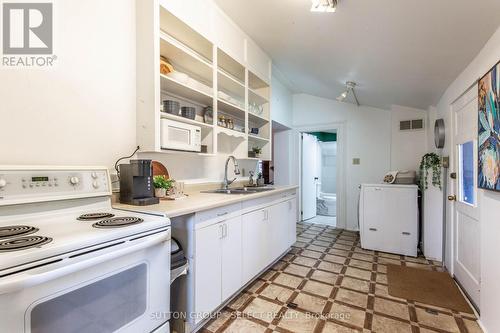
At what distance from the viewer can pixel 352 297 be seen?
2109 millimetres

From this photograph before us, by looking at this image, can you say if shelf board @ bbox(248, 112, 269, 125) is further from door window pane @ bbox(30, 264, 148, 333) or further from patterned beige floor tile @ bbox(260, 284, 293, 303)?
door window pane @ bbox(30, 264, 148, 333)

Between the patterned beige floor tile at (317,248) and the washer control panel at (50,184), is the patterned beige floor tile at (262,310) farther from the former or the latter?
the patterned beige floor tile at (317,248)

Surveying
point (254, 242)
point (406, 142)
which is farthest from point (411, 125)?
point (254, 242)

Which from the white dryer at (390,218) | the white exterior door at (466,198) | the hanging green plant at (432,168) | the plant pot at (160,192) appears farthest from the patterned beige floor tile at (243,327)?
the hanging green plant at (432,168)

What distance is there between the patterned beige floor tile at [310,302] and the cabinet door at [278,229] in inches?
19.5

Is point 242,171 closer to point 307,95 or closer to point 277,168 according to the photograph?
point 277,168

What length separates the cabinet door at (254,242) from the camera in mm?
2090

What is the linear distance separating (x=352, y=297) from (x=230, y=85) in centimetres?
243

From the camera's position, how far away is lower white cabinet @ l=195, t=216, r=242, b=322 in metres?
A: 1.58

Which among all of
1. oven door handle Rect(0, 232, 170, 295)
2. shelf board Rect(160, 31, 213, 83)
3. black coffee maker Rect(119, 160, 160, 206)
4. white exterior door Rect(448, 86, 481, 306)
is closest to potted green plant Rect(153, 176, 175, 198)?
black coffee maker Rect(119, 160, 160, 206)

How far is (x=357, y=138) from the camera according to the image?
4.28 meters

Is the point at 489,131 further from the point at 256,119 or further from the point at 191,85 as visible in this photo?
the point at 256,119

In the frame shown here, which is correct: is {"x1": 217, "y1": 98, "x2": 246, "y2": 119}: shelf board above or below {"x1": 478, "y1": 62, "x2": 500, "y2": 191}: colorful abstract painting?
above

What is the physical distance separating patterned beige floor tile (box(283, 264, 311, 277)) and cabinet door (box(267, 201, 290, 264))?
180mm
